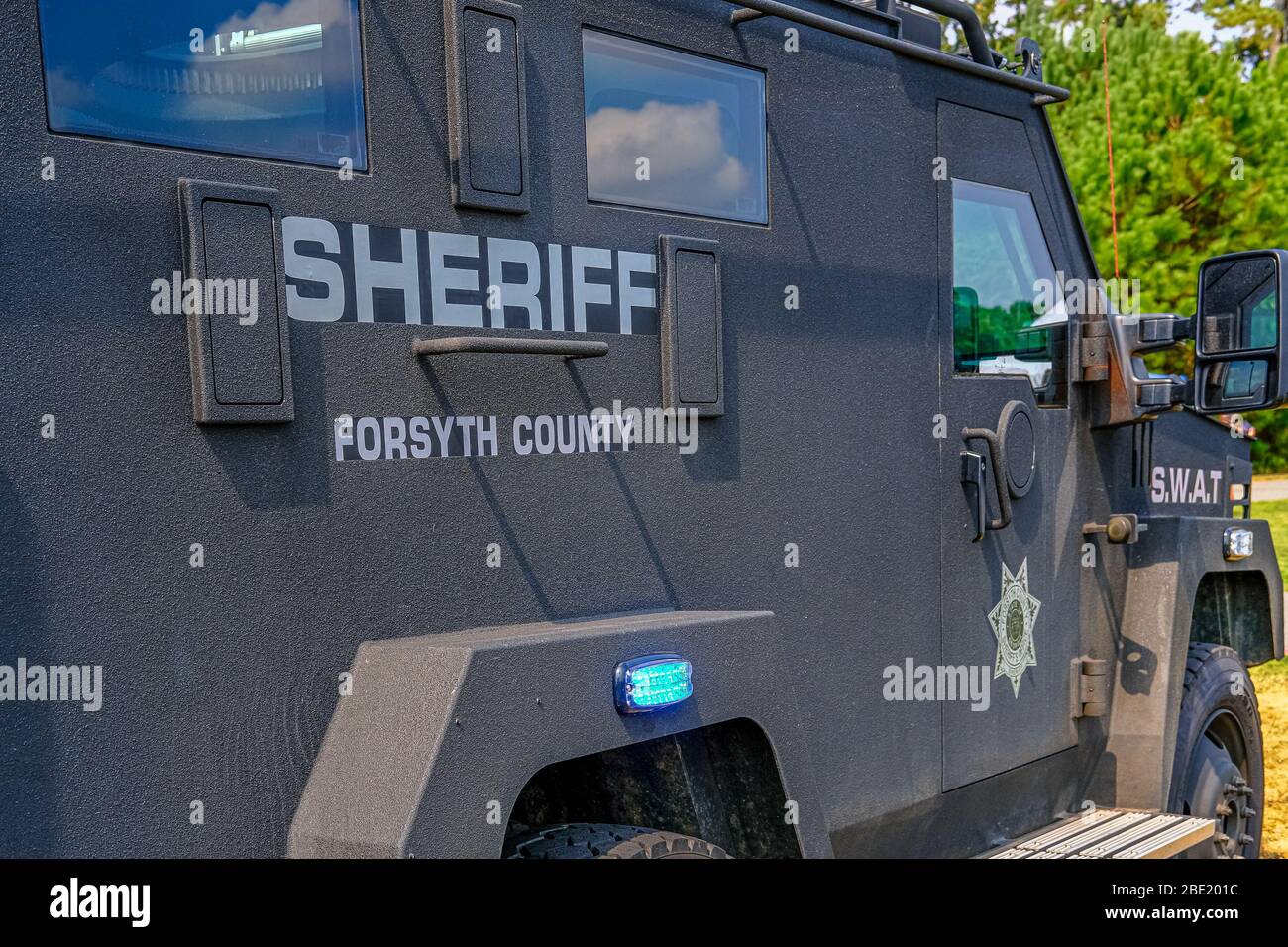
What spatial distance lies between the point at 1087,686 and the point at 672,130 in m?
2.27

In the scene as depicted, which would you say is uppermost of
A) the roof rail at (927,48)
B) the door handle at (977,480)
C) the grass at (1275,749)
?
the roof rail at (927,48)

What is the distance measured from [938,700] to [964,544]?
0.42m

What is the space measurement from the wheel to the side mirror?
3.50 ft

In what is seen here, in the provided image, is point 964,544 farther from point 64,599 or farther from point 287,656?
point 64,599

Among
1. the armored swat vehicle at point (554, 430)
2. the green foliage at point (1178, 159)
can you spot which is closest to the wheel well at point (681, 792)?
the armored swat vehicle at point (554, 430)

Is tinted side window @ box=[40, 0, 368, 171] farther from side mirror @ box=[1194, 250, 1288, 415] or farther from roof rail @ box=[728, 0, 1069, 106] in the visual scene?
side mirror @ box=[1194, 250, 1288, 415]

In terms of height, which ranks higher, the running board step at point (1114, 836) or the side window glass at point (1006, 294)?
the side window glass at point (1006, 294)

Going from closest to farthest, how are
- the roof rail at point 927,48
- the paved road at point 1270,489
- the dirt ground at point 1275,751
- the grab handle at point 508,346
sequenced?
the grab handle at point 508,346 < the roof rail at point 927,48 < the dirt ground at point 1275,751 < the paved road at point 1270,489

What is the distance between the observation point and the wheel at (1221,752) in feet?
14.3

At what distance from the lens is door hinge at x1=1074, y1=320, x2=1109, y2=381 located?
13.4 ft

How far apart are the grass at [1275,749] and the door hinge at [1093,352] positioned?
2.36 meters

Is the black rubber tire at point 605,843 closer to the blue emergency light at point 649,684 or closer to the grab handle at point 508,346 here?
the blue emergency light at point 649,684
